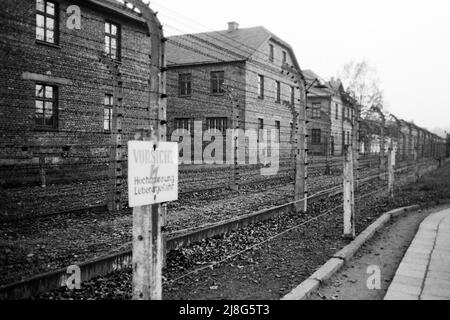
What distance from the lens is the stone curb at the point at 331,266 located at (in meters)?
4.02

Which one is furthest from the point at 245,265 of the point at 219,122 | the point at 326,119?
the point at 326,119

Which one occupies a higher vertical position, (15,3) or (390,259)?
(15,3)

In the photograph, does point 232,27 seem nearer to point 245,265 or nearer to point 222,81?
point 222,81

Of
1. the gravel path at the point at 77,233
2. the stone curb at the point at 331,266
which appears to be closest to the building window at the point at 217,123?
the gravel path at the point at 77,233

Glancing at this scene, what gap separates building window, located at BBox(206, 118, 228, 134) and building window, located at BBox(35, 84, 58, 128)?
12.6 m

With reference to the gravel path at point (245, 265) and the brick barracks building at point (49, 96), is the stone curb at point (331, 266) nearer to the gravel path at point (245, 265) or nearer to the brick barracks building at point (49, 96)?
the gravel path at point (245, 265)

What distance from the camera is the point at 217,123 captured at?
26.3 m

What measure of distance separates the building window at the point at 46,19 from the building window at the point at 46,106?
6.05 ft

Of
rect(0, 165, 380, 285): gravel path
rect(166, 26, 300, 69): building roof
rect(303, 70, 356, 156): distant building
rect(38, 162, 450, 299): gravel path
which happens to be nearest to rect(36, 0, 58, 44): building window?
rect(0, 165, 380, 285): gravel path

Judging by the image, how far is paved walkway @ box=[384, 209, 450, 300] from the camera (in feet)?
13.5

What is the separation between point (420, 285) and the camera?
14.4 feet
